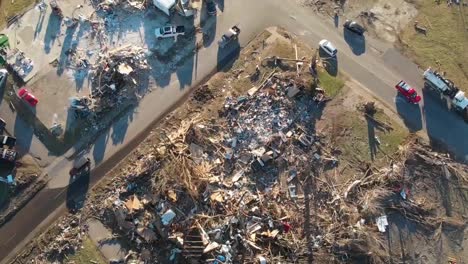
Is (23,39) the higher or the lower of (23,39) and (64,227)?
the higher

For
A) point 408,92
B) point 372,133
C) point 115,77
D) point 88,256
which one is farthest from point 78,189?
point 408,92

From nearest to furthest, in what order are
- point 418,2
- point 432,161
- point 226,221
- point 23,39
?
point 226,221
point 432,161
point 23,39
point 418,2

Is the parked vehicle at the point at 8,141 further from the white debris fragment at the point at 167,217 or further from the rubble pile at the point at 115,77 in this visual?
the white debris fragment at the point at 167,217

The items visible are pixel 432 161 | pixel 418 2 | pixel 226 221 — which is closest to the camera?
pixel 226 221

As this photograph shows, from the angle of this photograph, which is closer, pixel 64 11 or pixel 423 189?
pixel 423 189

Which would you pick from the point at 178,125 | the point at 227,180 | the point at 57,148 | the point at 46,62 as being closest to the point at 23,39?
the point at 46,62

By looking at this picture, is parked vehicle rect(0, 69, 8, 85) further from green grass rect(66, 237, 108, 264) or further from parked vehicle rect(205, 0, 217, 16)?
parked vehicle rect(205, 0, 217, 16)

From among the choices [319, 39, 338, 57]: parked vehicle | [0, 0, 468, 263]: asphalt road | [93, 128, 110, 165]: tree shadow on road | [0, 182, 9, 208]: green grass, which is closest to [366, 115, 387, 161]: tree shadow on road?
[0, 0, 468, 263]: asphalt road

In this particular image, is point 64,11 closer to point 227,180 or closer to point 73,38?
point 73,38
